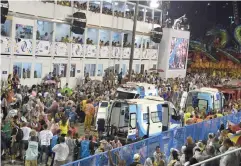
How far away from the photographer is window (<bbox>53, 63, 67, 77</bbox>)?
1216 inches

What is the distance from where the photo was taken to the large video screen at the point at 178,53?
46.0 meters

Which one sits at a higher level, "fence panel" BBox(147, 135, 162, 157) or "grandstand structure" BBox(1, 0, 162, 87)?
"grandstand structure" BBox(1, 0, 162, 87)

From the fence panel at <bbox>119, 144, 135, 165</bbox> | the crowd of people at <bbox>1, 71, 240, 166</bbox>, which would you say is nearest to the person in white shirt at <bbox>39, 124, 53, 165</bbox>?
the crowd of people at <bbox>1, 71, 240, 166</bbox>

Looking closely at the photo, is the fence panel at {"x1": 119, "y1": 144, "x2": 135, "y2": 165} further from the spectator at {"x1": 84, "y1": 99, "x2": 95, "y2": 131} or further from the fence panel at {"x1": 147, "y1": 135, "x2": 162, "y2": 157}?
the spectator at {"x1": 84, "y1": 99, "x2": 95, "y2": 131}

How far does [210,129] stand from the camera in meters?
18.3

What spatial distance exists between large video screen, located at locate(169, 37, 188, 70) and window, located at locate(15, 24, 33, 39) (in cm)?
2071

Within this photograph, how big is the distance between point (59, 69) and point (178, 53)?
64.6 feet

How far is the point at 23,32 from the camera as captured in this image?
2780 cm

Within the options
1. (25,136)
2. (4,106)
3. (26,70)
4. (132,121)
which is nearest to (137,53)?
(26,70)

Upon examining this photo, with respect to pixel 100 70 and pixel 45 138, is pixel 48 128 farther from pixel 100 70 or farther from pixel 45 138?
pixel 100 70

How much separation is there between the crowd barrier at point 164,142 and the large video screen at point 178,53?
24.8 m

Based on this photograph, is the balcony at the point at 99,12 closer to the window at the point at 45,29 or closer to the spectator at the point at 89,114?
the window at the point at 45,29

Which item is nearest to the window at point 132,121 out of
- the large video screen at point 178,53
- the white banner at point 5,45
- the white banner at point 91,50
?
the white banner at point 5,45

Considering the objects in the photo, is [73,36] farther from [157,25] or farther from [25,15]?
[157,25]
